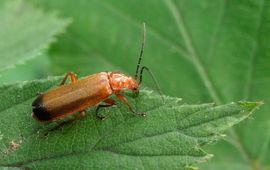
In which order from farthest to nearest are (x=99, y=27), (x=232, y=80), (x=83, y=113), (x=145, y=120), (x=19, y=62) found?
(x=99, y=27) → (x=232, y=80) → (x=19, y=62) → (x=83, y=113) → (x=145, y=120)

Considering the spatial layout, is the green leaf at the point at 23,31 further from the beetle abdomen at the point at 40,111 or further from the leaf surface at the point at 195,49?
the beetle abdomen at the point at 40,111

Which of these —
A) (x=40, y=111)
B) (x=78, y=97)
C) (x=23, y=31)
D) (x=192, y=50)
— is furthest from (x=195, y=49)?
(x=40, y=111)

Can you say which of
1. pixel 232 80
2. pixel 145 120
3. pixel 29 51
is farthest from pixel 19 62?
pixel 232 80

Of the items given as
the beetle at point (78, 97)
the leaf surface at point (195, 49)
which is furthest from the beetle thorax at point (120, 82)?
the leaf surface at point (195, 49)

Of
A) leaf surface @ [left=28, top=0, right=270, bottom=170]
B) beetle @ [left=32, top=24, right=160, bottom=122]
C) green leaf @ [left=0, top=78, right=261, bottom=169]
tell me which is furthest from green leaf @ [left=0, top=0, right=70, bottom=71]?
green leaf @ [left=0, top=78, right=261, bottom=169]

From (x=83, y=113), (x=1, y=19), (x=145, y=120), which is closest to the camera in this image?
(x=145, y=120)

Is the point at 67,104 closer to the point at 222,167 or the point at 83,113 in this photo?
the point at 83,113

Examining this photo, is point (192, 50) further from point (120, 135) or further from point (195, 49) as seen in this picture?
point (120, 135)
